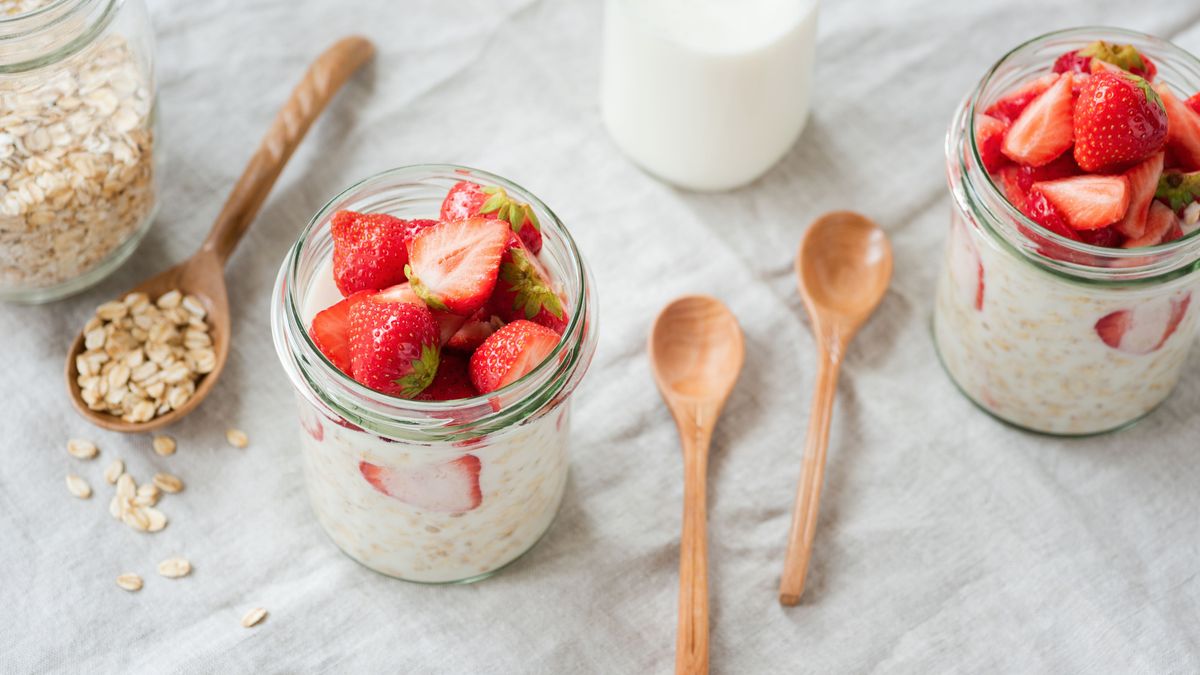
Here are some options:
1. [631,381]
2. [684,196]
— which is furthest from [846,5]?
[631,381]

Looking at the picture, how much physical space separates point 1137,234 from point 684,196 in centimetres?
58

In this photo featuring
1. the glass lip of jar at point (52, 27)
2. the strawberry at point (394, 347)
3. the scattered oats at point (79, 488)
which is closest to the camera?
the strawberry at point (394, 347)

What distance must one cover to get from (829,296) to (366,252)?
617mm

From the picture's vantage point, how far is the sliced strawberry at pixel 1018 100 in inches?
47.8

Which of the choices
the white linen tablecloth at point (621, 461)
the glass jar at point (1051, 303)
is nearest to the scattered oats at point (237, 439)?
the white linen tablecloth at point (621, 461)

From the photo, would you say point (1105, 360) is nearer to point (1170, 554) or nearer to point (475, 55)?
point (1170, 554)

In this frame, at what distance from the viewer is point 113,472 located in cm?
132

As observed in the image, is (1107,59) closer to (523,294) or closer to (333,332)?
(523,294)

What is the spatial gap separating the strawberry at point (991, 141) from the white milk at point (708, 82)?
0.93 feet

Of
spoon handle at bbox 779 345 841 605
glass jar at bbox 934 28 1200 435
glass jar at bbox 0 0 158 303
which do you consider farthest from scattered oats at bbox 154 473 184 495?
glass jar at bbox 934 28 1200 435

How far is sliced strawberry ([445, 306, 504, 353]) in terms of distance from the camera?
3.43ft

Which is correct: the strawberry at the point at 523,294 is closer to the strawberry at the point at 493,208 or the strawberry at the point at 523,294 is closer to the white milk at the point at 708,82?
the strawberry at the point at 493,208

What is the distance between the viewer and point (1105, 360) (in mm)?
1257

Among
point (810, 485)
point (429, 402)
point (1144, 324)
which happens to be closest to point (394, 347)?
point (429, 402)
